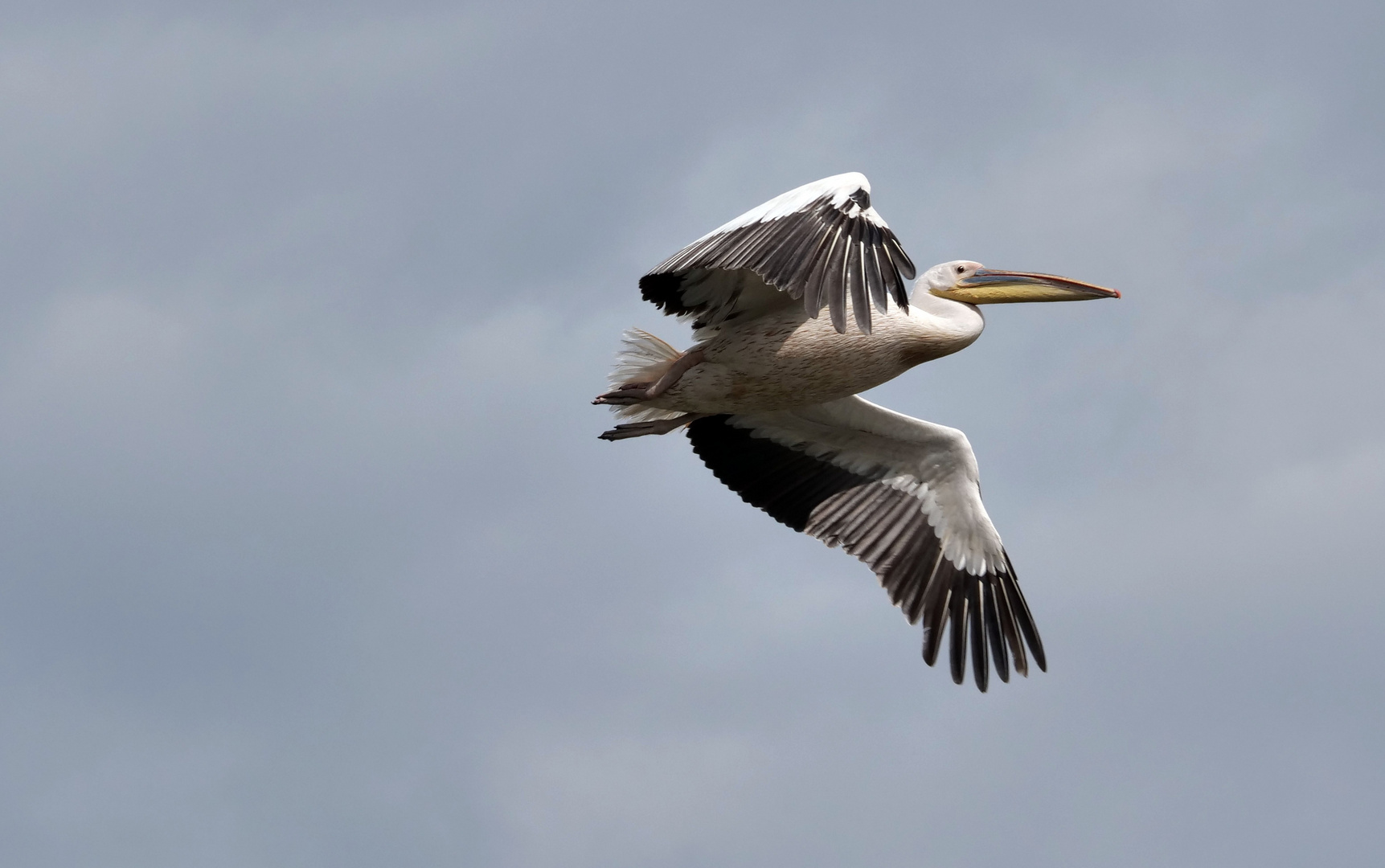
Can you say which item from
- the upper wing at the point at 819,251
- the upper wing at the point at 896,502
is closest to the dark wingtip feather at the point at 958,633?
the upper wing at the point at 896,502

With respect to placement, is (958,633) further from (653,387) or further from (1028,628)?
(653,387)

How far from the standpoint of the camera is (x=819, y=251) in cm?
873

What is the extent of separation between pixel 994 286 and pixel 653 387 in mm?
2731

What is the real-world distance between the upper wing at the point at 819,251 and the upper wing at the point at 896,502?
252 cm

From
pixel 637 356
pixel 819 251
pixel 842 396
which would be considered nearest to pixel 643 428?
pixel 637 356

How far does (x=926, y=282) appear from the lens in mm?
11516

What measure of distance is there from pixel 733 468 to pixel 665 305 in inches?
86.3

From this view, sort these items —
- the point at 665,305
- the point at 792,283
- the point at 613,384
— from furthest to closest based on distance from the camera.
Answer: the point at 613,384
the point at 665,305
the point at 792,283

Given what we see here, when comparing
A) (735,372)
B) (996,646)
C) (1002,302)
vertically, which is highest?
(1002,302)

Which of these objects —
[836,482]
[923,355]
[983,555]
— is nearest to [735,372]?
[923,355]

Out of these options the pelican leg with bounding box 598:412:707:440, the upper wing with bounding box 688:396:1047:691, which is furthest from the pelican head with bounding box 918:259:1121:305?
the pelican leg with bounding box 598:412:707:440

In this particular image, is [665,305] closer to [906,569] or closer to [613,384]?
[613,384]

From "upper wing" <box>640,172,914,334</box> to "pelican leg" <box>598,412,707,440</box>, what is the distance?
1.54 m

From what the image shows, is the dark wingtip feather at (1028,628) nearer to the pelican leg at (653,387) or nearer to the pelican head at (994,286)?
the pelican head at (994,286)
